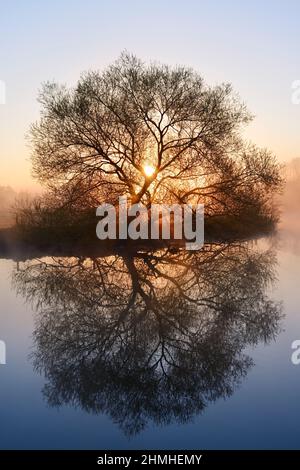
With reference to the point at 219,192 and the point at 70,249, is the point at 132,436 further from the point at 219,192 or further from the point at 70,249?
the point at 219,192

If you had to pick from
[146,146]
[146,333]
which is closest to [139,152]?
[146,146]

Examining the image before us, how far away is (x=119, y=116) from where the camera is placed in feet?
66.2

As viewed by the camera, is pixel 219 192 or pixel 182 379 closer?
pixel 182 379

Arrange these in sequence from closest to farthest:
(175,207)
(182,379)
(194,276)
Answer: (182,379), (194,276), (175,207)

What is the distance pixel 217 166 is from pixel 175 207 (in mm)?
2206

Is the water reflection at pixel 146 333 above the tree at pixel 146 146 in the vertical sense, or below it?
below

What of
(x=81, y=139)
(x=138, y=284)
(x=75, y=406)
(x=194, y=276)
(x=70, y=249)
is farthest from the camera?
(x=81, y=139)

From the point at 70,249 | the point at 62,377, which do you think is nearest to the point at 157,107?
the point at 70,249

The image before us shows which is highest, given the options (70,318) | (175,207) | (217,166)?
(217,166)

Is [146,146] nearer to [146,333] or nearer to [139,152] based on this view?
[139,152]

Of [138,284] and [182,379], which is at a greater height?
[138,284]

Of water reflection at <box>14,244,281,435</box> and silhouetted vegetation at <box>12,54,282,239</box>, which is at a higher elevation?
silhouetted vegetation at <box>12,54,282,239</box>

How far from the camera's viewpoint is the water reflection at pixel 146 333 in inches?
221

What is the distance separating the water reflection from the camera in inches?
221
